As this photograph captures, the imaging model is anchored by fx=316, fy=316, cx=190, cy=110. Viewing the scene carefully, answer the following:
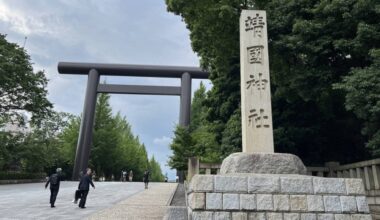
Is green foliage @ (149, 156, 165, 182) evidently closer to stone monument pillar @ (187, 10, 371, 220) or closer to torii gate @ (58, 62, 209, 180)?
torii gate @ (58, 62, 209, 180)

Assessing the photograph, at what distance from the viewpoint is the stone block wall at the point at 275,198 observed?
429 cm

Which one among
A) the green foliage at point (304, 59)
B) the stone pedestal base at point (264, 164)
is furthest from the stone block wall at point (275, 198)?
the green foliage at point (304, 59)

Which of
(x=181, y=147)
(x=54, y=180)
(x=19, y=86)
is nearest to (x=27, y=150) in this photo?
(x=19, y=86)

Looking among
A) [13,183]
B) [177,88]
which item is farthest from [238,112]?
[13,183]

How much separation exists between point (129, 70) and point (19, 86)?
25.6ft

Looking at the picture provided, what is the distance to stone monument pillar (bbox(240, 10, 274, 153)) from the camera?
17.9ft

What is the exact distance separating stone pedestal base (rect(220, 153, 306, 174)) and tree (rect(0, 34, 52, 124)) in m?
17.2

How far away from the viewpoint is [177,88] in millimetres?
25547

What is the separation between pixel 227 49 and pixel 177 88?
1565cm

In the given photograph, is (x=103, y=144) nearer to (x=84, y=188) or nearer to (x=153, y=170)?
(x=84, y=188)

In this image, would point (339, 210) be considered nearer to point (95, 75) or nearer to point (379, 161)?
point (379, 161)

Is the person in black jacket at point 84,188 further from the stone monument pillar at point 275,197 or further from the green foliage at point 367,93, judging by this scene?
the green foliage at point 367,93

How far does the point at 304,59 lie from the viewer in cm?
816

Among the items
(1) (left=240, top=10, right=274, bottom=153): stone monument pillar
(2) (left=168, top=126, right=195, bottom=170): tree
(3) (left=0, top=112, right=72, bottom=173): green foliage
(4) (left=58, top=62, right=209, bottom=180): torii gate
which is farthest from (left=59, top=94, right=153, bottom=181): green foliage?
(1) (left=240, top=10, right=274, bottom=153): stone monument pillar
